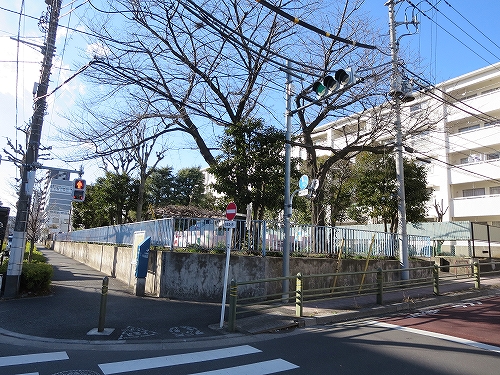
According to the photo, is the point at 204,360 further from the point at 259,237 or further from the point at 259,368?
the point at 259,237

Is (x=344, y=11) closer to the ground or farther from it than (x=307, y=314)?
farther from it

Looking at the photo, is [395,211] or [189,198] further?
[189,198]

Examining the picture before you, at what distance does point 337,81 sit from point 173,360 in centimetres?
701

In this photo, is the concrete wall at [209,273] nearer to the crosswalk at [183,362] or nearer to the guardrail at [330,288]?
the guardrail at [330,288]

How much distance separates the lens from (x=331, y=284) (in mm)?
12812

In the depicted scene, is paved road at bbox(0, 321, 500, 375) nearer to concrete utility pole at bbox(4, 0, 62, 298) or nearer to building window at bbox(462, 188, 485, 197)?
concrete utility pole at bbox(4, 0, 62, 298)

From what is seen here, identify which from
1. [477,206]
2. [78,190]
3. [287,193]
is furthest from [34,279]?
[477,206]

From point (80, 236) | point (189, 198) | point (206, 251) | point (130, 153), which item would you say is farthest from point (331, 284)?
point (189, 198)

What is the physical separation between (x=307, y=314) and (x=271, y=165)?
5682mm

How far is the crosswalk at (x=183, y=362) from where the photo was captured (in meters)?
5.29

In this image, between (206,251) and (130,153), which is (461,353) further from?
(130,153)

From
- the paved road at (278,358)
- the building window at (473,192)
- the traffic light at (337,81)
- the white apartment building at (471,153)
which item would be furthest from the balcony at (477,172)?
the paved road at (278,358)

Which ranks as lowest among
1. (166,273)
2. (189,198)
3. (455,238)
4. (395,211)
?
(166,273)

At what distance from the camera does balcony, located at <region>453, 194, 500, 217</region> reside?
29611 millimetres
